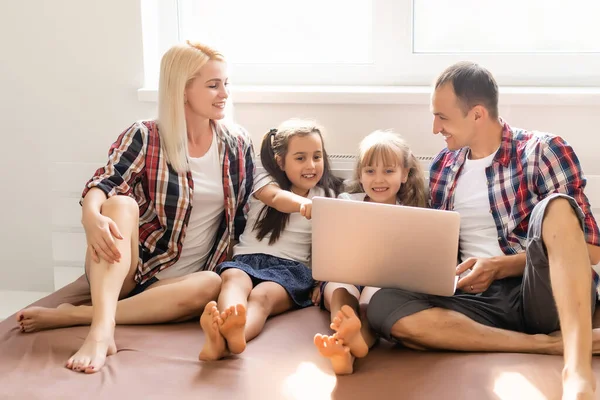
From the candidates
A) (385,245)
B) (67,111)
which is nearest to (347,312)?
(385,245)

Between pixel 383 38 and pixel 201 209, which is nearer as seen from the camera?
pixel 201 209

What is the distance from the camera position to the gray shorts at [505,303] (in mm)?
1656

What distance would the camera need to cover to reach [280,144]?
218 centimetres

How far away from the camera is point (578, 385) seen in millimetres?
1425

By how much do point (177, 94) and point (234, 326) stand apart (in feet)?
2.35

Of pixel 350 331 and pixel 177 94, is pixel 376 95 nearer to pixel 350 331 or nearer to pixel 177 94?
pixel 177 94

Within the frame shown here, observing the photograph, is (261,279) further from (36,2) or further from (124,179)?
(36,2)

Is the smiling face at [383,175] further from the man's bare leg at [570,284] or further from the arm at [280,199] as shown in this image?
the man's bare leg at [570,284]

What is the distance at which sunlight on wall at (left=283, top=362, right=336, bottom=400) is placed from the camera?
5.00ft

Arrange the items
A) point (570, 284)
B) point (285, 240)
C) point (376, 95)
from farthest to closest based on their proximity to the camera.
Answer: point (376, 95) < point (285, 240) < point (570, 284)

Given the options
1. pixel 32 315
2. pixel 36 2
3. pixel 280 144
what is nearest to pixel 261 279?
pixel 280 144

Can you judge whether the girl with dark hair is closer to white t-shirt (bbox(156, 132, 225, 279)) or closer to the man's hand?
white t-shirt (bbox(156, 132, 225, 279))

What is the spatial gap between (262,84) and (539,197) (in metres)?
1.07

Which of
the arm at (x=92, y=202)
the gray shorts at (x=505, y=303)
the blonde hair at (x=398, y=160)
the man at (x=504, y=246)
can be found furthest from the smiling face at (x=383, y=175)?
the arm at (x=92, y=202)
